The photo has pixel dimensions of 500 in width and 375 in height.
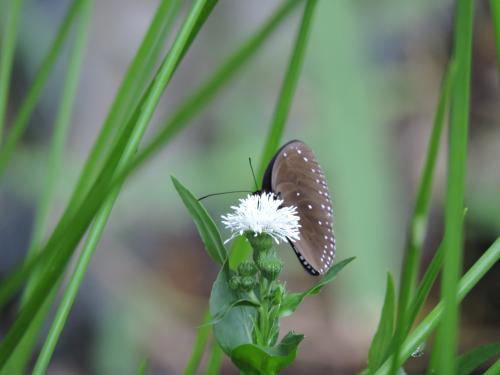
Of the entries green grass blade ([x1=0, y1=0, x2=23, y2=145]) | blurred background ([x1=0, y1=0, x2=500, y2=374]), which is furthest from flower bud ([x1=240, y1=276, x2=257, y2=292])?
blurred background ([x1=0, y1=0, x2=500, y2=374])

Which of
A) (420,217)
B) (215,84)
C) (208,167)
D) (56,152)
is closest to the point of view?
(215,84)

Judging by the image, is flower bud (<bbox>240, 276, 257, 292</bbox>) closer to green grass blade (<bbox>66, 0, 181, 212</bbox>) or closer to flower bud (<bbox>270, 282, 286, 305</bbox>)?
flower bud (<bbox>270, 282, 286, 305</bbox>)

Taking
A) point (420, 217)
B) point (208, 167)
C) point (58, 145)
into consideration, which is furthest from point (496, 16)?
point (208, 167)

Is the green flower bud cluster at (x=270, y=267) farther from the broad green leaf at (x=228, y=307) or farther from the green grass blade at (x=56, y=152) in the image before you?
the green grass blade at (x=56, y=152)

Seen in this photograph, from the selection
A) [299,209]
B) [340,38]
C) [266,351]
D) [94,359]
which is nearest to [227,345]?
[266,351]

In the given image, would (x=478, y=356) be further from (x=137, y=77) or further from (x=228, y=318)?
(x=137, y=77)

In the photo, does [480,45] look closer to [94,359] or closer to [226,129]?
[226,129]
